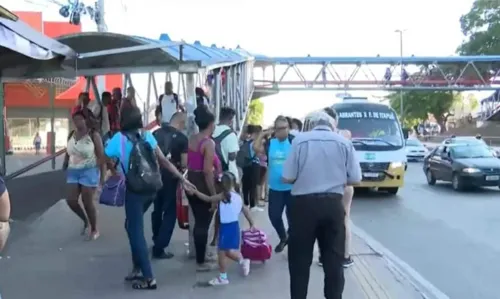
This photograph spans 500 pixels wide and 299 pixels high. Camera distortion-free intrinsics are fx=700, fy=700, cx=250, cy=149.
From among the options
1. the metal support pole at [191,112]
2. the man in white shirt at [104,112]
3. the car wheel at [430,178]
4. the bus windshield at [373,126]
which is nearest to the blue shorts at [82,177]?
the metal support pole at [191,112]

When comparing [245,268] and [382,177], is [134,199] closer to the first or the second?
[245,268]

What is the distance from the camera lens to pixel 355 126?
18781 mm

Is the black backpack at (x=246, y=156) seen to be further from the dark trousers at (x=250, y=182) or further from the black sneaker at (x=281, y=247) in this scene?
the black sneaker at (x=281, y=247)

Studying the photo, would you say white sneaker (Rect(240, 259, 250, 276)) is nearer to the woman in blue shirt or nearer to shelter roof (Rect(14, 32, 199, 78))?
the woman in blue shirt

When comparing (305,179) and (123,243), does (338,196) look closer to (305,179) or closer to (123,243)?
(305,179)

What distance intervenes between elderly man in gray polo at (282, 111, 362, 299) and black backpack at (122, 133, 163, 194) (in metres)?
1.51

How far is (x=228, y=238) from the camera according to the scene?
725 centimetres

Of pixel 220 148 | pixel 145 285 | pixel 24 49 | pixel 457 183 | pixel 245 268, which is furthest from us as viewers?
pixel 457 183

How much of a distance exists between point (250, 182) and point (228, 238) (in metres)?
6.20

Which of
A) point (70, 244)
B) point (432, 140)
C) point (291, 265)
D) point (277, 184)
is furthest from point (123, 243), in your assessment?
point (432, 140)

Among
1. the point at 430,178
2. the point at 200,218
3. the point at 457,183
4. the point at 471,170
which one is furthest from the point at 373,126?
the point at 200,218

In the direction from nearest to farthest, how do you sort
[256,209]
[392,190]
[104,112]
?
1. [104,112]
2. [256,209]
3. [392,190]

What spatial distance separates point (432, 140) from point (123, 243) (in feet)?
187

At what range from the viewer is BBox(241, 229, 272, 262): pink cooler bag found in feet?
26.6
